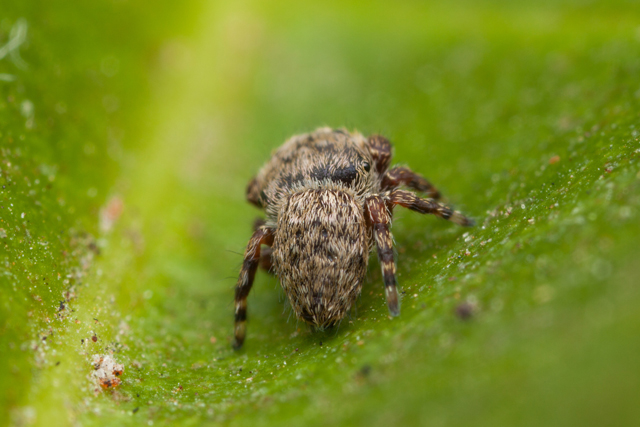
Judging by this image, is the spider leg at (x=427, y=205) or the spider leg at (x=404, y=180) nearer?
the spider leg at (x=427, y=205)

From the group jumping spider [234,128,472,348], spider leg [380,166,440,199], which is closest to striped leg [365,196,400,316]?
jumping spider [234,128,472,348]

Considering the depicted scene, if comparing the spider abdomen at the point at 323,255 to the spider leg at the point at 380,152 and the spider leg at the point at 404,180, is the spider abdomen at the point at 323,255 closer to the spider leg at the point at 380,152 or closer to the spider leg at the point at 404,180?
the spider leg at the point at 404,180

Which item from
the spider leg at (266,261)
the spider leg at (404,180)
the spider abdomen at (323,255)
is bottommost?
the spider abdomen at (323,255)

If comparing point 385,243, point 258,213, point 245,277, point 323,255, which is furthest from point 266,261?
point 258,213

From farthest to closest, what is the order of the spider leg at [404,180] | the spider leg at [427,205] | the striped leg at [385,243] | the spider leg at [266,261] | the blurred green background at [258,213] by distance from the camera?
1. the spider leg at [404,180]
2. the spider leg at [266,261]
3. the spider leg at [427,205]
4. the striped leg at [385,243]
5. the blurred green background at [258,213]

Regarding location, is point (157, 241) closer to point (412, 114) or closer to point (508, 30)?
point (412, 114)

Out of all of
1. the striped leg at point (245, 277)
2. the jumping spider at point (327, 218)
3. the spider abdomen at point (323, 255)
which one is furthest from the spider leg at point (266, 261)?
the spider abdomen at point (323, 255)
